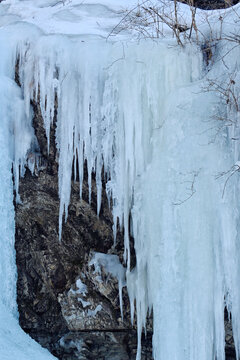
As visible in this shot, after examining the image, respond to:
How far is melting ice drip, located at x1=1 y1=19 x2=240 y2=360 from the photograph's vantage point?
11.9 feet

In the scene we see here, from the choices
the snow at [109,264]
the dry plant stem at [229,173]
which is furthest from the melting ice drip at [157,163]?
the snow at [109,264]

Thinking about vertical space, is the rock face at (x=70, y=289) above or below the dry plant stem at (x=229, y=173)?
below

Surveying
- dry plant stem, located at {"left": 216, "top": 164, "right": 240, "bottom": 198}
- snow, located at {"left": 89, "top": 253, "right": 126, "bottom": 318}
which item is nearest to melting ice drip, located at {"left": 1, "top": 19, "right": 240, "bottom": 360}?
dry plant stem, located at {"left": 216, "top": 164, "right": 240, "bottom": 198}

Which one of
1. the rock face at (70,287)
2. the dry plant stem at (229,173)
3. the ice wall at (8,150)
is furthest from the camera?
the rock face at (70,287)

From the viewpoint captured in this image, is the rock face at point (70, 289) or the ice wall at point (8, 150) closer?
the ice wall at point (8, 150)

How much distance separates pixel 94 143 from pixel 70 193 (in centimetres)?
51

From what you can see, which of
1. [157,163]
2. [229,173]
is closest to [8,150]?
[157,163]

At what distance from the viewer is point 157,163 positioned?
3.86 meters

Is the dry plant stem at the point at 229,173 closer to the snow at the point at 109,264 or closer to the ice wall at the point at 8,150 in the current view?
the snow at the point at 109,264

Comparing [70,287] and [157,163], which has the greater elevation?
[157,163]

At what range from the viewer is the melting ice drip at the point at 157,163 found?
11.9ft

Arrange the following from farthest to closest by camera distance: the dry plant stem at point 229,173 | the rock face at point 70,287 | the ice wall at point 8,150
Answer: the rock face at point 70,287 → the ice wall at point 8,150 → the dry plant stem at point 229,173

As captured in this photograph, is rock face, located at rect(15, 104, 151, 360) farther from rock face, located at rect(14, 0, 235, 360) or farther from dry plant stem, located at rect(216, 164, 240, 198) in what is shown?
dry plant stem, located at rect(216, 164, 240, 198)

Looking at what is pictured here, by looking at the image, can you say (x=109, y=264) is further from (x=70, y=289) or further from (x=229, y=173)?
(x=229, y=173)
